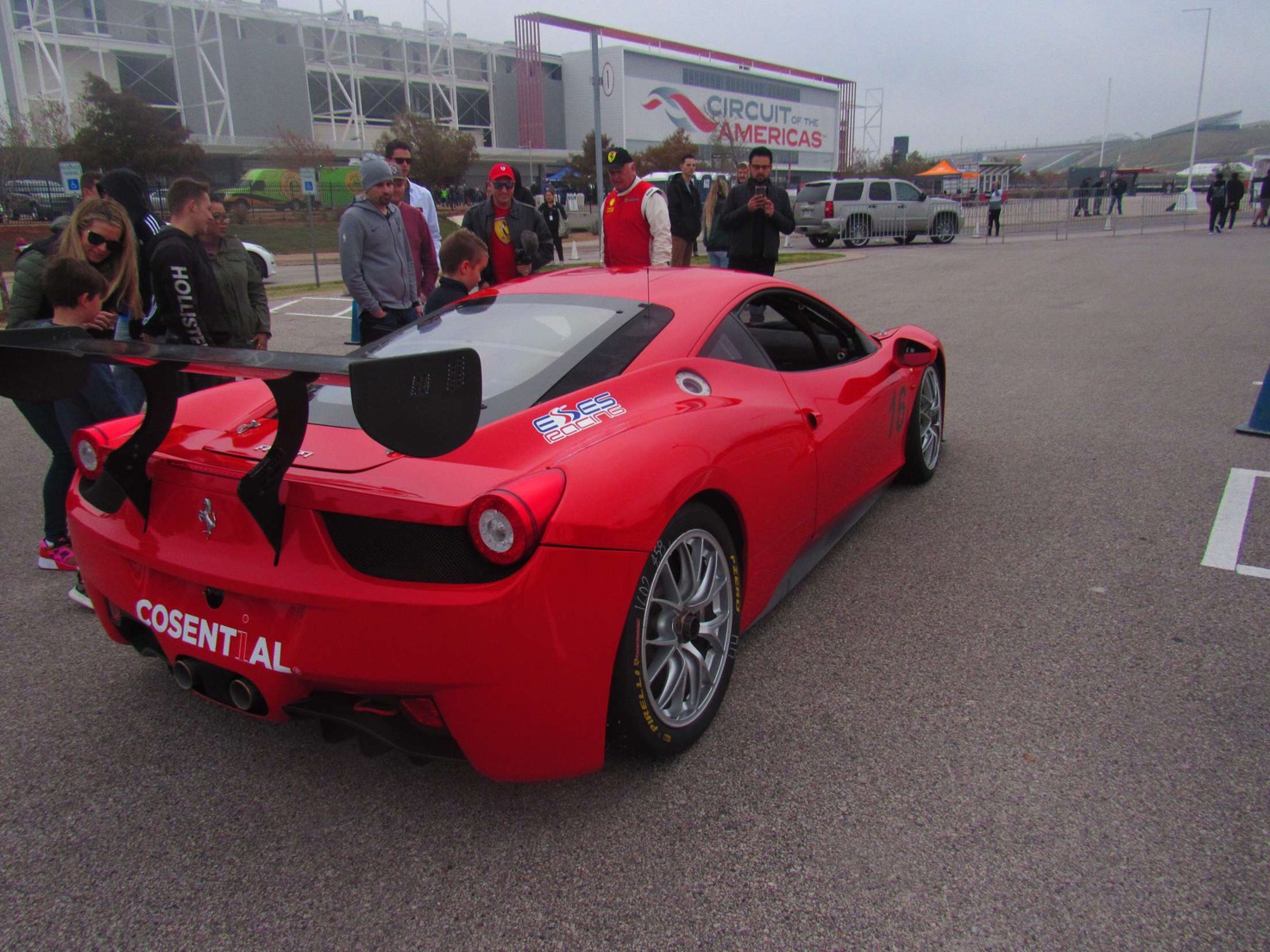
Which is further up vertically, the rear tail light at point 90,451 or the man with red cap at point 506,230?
the man with red cap at point 506,230

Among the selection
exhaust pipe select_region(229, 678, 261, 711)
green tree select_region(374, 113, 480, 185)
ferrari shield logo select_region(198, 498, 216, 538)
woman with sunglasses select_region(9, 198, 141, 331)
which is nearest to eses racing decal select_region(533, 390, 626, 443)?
ferrari shield logo select_region(198, 498, 216, 538)

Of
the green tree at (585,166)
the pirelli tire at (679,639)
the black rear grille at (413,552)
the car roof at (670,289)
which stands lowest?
the pirelli tire at (679,639)

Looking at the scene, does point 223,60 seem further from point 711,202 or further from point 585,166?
point 711,202

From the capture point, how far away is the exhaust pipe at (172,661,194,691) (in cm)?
231

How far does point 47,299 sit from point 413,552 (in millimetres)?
3072

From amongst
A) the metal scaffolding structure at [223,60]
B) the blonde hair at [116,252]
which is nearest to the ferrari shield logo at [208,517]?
the blonde hair at [116,252]

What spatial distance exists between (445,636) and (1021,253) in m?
21.9

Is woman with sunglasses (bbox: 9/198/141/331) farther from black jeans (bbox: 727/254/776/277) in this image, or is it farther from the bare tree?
the bare tree

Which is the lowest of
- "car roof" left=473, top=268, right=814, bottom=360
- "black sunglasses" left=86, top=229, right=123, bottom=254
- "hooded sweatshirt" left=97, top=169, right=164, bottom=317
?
"car roof" left=473, top=268, right=814, bottom=360

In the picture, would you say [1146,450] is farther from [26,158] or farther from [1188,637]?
[26,158]

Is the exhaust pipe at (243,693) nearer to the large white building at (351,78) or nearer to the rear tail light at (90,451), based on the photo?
the rear tail light at (90,451)

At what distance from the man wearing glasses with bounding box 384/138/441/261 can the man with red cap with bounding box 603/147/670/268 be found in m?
1.49

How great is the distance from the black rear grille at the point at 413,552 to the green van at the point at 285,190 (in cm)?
3693

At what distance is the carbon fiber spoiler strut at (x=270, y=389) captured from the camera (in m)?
1.77
